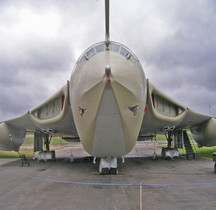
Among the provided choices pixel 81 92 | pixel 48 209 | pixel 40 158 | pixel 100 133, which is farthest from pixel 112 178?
pixel 40 158

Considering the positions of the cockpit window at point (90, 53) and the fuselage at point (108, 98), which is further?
the cockpit window at point (90, 53)

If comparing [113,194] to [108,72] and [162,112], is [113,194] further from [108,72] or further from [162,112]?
[162,112]

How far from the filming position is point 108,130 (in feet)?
26.6

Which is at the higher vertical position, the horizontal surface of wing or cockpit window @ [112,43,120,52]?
cockpit window @ [112,43,120,52]

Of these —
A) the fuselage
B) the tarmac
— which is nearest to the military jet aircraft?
the fuselage

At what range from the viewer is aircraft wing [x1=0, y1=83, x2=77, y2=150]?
36.5 ft

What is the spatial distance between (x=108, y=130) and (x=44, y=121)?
4.94 metres

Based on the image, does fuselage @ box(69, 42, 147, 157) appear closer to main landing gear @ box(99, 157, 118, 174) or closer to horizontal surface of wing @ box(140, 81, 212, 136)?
main landing gear @ box(99, 157, 118, 174)

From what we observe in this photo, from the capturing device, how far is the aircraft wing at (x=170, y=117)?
35.7 feet

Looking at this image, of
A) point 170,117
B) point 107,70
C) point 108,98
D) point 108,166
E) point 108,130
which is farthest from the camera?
point 170,117

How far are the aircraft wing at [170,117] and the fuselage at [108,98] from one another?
7.40ft

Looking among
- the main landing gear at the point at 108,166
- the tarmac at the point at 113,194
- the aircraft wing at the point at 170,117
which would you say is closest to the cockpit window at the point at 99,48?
the aircraft wing at the point at 170,117

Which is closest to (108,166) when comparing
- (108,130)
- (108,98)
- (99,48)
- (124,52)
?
(108,130)

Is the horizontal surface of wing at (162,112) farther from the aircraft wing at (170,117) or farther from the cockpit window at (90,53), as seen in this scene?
the cockpit window at (90,53)
